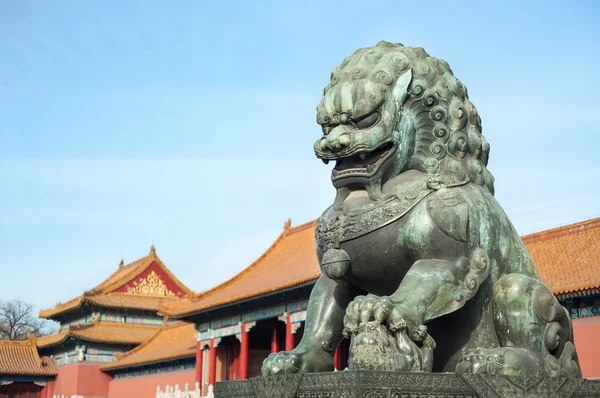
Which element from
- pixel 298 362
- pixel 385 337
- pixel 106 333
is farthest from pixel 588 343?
pixel 106 333

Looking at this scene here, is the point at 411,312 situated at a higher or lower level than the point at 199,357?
lower

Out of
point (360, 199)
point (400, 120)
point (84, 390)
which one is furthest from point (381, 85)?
point (84, 390)

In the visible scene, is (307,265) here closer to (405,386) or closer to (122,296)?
(122,296)

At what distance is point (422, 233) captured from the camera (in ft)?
11.8

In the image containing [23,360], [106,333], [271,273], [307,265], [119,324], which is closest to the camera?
[307,265]

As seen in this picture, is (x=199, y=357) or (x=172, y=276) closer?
(x=199, y=357)

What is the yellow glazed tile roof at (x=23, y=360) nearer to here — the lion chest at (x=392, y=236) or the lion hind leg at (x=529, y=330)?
the lion chest at (x=392, y=236)

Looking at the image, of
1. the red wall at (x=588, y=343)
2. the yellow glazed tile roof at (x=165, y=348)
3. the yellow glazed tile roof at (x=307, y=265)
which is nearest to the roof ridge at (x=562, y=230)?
the yellow glazed tile roof at (x=307, y=265)

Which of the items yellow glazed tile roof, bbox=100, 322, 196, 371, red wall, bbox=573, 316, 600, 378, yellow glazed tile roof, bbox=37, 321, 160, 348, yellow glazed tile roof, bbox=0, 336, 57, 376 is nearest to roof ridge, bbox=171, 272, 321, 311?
yellow glazed tile roof, bbox=100, 322, 196, 371

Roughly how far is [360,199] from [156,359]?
27081 millimetres

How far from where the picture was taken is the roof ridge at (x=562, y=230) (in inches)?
748

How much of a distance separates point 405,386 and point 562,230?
57.1 feet

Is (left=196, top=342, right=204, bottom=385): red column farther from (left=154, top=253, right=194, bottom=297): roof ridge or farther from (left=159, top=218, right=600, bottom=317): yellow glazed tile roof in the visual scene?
(left=154, top=253, right=194, bottom=297): roof ridge

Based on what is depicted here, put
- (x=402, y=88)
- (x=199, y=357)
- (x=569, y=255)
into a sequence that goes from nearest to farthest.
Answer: (x=402, y=88)
(x=569, y=255)
(x=199, y=357)
